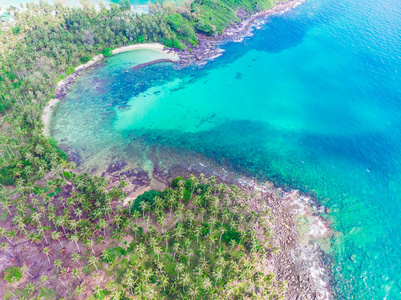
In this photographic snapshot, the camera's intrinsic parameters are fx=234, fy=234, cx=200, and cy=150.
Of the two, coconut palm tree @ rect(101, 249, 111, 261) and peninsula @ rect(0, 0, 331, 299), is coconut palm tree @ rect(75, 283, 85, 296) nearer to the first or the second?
peninsula @ rect(0, 0, 331, 299)

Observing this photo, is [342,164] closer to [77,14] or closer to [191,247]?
[191,247]

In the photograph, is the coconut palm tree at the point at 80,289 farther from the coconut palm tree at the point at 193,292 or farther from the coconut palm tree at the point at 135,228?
the coconut palm tree at the point at 193,292

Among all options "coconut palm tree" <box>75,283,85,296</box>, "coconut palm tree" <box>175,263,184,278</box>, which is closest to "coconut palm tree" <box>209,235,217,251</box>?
"coconut palm tree" <box>175,263,184,278</box>

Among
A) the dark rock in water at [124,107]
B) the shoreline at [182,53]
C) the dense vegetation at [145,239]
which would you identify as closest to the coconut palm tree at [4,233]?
the dense vegetation at [145,239]

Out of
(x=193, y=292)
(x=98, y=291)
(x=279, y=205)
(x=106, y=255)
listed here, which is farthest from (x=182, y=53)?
(x=193, y=292)

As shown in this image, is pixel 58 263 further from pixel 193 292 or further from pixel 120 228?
pixel 193 292

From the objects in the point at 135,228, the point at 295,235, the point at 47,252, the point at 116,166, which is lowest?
the point at 295,235

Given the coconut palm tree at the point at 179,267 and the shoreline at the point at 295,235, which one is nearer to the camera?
the coconut palm tree at the point at 179,267

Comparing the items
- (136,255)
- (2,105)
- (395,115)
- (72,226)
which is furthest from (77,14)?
(395,115)

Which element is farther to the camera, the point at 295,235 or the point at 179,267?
the point at 295,235
